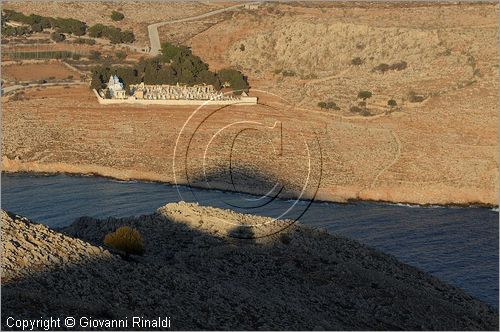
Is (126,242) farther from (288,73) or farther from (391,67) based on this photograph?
(391,67)

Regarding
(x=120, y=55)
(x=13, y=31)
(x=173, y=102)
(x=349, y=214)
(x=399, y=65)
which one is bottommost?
(x=349, y=214)

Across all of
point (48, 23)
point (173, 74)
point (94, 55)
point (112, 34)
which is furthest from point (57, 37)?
point (173, 74)

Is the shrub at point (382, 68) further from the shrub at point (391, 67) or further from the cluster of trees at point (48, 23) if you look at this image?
the cluster of trees at point (48, 23)

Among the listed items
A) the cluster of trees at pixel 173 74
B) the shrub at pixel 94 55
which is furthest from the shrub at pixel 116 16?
the cluster of trees at pixel 173 74

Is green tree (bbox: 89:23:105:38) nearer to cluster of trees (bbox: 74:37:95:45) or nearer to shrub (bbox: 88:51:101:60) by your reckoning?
cluster of trees (bbox: 74:37:95:45)

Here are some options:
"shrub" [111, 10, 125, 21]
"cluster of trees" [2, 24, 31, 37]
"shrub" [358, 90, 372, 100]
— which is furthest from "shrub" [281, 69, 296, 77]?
"cluster of trees" [2, 24, 31, 37]
